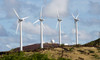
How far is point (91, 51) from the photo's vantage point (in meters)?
45.7

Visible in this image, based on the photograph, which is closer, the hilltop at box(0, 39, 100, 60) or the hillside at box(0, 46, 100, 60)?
the hilltop at box(0, 39, 100, 60)

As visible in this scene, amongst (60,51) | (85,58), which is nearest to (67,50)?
(60,51)

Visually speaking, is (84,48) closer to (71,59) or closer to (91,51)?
(91,51)

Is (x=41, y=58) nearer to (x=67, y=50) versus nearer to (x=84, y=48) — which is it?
(x=67, y=50)

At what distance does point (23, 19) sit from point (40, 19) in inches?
215

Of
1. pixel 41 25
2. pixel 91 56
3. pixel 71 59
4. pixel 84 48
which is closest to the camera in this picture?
pixel 71 59

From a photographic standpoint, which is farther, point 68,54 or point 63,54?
point 68,54

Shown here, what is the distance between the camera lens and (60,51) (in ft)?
144

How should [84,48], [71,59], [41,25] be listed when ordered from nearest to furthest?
1. [71,59]
2. [84,48]
3. [41,25]

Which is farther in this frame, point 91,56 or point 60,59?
point 91,56

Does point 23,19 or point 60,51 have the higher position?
point 23,19

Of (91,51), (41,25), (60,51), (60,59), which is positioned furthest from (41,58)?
(41,25)

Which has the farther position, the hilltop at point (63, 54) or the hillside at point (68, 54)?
the hillside at point (68, 54)

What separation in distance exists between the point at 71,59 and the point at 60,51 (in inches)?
197
